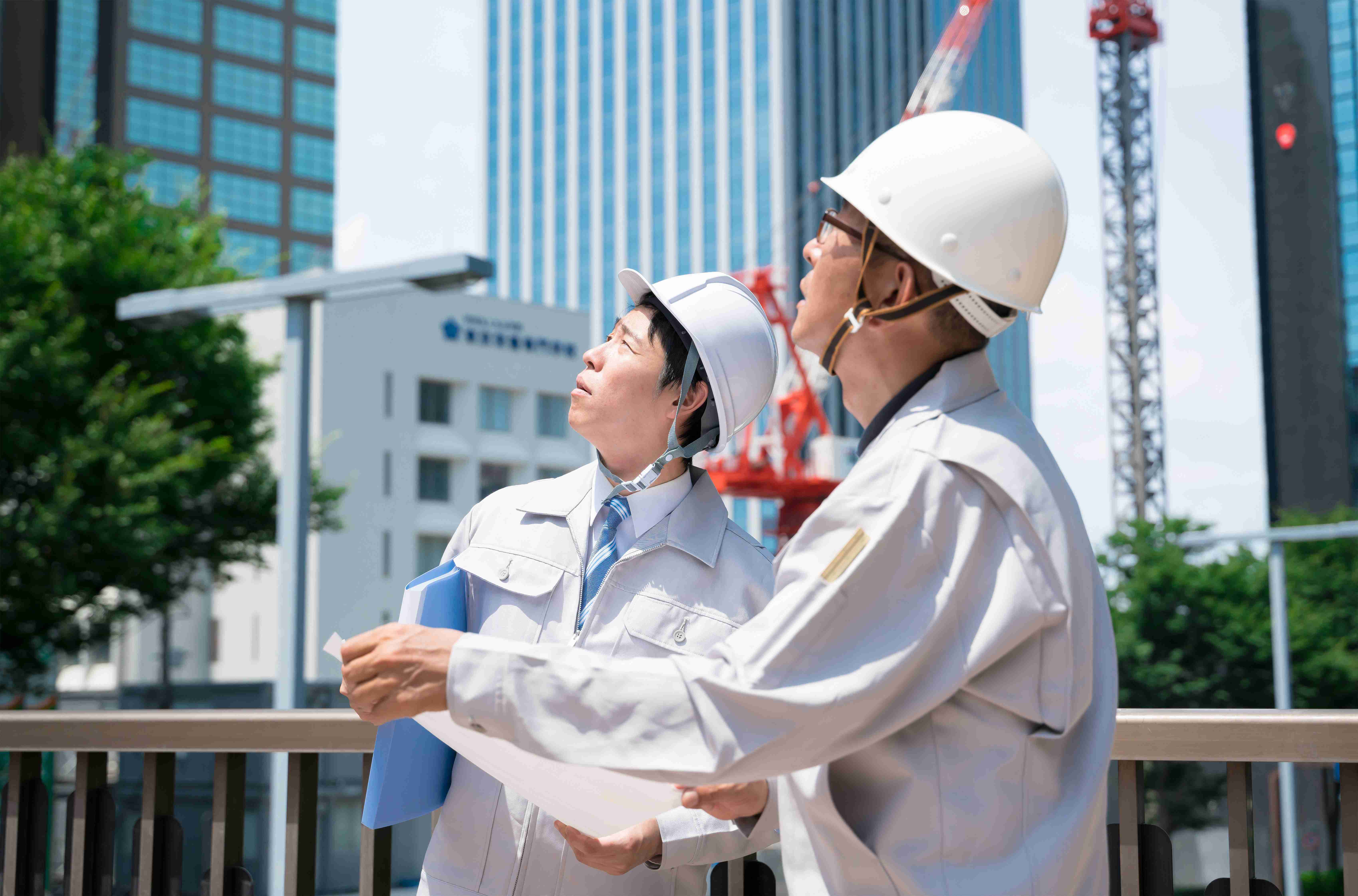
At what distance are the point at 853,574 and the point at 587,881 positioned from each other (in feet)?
3.65

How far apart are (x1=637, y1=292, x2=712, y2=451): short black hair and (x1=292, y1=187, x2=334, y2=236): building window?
84.1 metres

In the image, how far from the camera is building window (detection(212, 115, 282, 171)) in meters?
79.9

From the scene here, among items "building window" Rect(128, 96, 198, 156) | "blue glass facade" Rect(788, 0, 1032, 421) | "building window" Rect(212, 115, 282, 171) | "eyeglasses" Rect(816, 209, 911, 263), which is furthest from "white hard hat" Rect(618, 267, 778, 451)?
"building window" Rect(212, 115, 282, 171)

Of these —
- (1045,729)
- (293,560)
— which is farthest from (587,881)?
(293,560)

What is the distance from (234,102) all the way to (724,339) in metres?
84.7

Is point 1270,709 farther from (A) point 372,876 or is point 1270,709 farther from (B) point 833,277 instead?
(A) point 372,876

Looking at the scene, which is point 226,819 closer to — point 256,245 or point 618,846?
point 618,846

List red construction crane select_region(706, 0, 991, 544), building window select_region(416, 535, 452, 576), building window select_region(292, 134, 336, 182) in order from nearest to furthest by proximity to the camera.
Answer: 1. building window select_region(416, 535, 452, 576)
2. red construction crane select_region(706, 0, 991, 544)
3. building window select_region(292, 134, 336, 182)

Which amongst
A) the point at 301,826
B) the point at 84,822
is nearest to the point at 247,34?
the point at 84,822

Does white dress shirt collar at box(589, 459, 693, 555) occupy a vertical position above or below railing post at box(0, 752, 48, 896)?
above

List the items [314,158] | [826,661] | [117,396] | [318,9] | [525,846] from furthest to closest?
[318,9] → [314,158] → [117,396] → [525,846] → [826,661]

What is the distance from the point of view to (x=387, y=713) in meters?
1.63

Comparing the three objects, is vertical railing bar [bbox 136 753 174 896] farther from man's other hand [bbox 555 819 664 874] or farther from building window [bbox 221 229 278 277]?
building window [bbox 221 229 278 277]

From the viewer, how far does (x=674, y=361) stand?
103 inches
